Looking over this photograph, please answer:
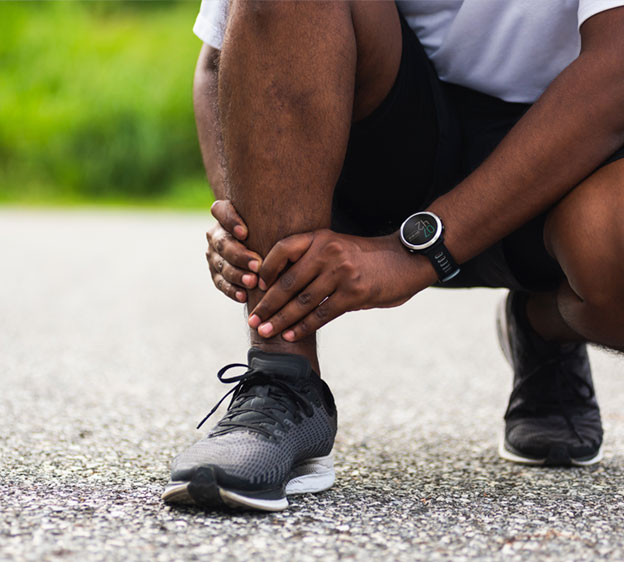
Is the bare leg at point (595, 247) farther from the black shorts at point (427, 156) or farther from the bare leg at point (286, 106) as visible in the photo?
the bare leg at point (286, 106)

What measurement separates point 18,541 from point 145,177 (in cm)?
1174

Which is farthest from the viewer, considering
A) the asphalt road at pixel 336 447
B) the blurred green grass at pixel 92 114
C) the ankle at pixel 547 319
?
the blurred green grass at pixel 92 114

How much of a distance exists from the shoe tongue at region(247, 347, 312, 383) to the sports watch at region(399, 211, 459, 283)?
0.22 metres

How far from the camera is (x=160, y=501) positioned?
4.04 feet

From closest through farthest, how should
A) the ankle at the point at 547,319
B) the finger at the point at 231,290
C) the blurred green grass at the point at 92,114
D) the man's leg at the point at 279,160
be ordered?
the man's leg at the point at 279,160
the finger at the point at 231,290
the ankle at the point at 547,319
the blurred green grass at the point at 92,114

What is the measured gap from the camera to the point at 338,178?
1.32 m

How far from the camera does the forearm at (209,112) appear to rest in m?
1.58

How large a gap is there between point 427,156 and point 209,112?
407 millimetres

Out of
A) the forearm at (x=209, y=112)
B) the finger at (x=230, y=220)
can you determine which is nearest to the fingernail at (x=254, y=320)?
the finger at (x=230, y=220)

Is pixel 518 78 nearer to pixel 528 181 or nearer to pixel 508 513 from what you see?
pixel 528 181

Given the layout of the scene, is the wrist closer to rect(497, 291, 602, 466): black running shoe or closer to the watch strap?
the watch strap

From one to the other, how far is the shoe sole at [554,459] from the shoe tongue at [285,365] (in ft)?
1.68

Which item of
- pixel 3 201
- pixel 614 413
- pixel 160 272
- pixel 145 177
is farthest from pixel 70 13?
pixel 614 413

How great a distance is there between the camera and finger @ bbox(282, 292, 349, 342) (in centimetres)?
124
